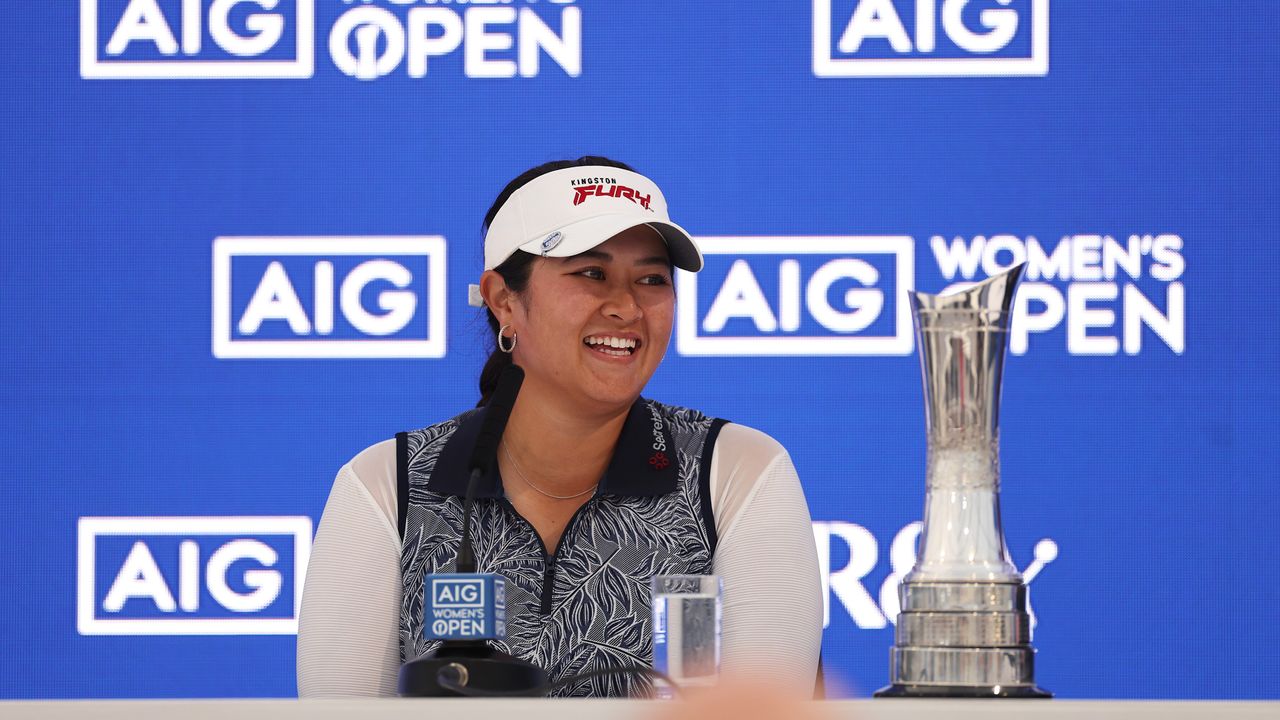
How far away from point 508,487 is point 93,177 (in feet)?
4.28

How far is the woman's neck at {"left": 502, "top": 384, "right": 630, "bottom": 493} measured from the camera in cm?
170

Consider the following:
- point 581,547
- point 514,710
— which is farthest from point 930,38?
point 514,710

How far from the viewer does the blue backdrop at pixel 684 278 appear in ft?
8.30

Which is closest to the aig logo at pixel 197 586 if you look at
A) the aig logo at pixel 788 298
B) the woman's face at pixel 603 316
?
the aig logo at pixel 788 298

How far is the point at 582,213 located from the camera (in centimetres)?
168

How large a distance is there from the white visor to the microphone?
58 cm

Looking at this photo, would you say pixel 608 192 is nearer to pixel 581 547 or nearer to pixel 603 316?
pixel 603 316

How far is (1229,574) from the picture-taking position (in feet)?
8.24

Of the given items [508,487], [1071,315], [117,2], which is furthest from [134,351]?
[1071,315]

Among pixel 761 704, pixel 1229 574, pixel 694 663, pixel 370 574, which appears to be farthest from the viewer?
pixel 1229 574

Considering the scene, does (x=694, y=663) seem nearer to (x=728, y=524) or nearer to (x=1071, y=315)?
(x=728, y=524)

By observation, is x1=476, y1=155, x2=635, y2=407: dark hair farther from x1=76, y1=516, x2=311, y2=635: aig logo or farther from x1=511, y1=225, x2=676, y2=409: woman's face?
x1=76, y1=516, x2=311, y2=635: aig logo

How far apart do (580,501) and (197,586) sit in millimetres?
1108

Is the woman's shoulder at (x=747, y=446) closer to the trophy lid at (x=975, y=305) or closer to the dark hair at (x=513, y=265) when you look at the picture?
the dark hair at (x=513, y=265)
